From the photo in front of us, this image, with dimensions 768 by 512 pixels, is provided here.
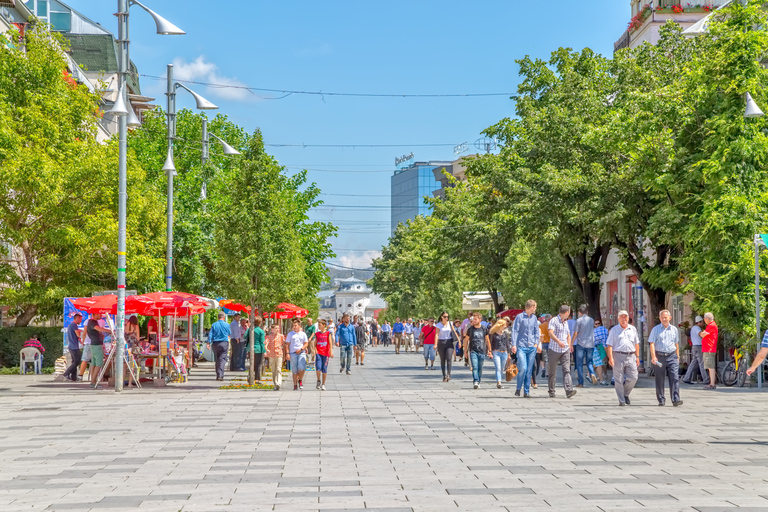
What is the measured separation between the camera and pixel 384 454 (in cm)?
1192

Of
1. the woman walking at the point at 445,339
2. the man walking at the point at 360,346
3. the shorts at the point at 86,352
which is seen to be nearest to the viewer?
the woman walking at the point at 445,339

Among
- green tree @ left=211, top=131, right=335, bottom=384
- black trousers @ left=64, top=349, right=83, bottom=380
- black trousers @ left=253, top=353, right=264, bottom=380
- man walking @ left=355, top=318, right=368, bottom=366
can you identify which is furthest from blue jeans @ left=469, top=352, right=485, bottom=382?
man walking @ left=355, top=318, right=368, bottom=366

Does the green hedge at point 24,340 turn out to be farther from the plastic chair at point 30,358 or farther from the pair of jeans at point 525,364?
the pair of jeans at point 525,364

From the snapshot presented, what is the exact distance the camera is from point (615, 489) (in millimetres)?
9242

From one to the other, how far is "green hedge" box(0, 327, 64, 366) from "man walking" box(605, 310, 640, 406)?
20108mm

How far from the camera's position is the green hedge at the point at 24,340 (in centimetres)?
3272

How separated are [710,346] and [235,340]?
1653 centimetres

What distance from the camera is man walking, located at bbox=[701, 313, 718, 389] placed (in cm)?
2453

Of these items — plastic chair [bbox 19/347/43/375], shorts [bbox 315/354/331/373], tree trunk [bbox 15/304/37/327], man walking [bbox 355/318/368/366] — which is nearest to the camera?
shorts [bbox 315/354/331/373]

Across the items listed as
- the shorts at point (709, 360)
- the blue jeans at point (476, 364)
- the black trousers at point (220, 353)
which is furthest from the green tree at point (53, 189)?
the shorts at point (709, 360)

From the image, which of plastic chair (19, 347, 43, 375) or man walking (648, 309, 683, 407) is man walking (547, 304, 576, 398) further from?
plastic chair (19, 347, 43, 375)

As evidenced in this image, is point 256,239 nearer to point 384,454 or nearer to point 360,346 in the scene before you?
point 384,454

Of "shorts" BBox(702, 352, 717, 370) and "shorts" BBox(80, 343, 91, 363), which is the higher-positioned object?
"shorts" BBox(80, 343, 91, 363)

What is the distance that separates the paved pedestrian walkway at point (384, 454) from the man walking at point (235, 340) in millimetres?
12798
